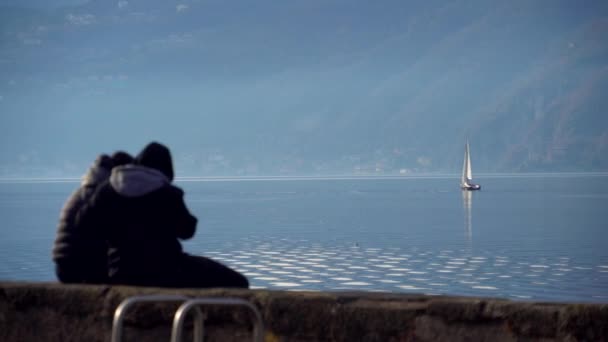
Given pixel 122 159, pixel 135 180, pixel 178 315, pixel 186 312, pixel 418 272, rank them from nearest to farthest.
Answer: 1. pixel 178 315
2. pixel 186 312
3. pixel 135 180
4. pixel 122 159
5. pixel 418 272

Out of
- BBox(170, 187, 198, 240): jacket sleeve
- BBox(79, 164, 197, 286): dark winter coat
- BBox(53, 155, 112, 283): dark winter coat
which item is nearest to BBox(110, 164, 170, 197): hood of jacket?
BBox(79, 164, 197, 286): dark winter coat

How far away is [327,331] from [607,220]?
50450mm

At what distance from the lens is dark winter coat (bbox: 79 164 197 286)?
482 cm

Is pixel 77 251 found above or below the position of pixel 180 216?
below

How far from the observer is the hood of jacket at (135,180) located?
4.78 meters

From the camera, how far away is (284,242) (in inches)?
1496

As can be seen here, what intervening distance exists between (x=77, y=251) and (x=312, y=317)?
1.63 meters

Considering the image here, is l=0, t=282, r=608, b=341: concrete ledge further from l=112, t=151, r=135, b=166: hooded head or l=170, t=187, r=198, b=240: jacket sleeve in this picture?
l=112, t=151, r=135, b=166: hooded head

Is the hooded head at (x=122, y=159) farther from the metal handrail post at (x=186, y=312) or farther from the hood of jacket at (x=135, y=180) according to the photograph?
the metal handrail post at (x=186, y=312)

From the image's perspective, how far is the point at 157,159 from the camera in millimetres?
5008

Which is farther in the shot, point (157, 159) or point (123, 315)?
point (157, 159)

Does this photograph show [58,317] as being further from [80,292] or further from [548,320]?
[548,320]

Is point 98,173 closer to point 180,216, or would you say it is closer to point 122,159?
point 122,159

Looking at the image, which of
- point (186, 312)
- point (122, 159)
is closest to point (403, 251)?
point (122, 159)
